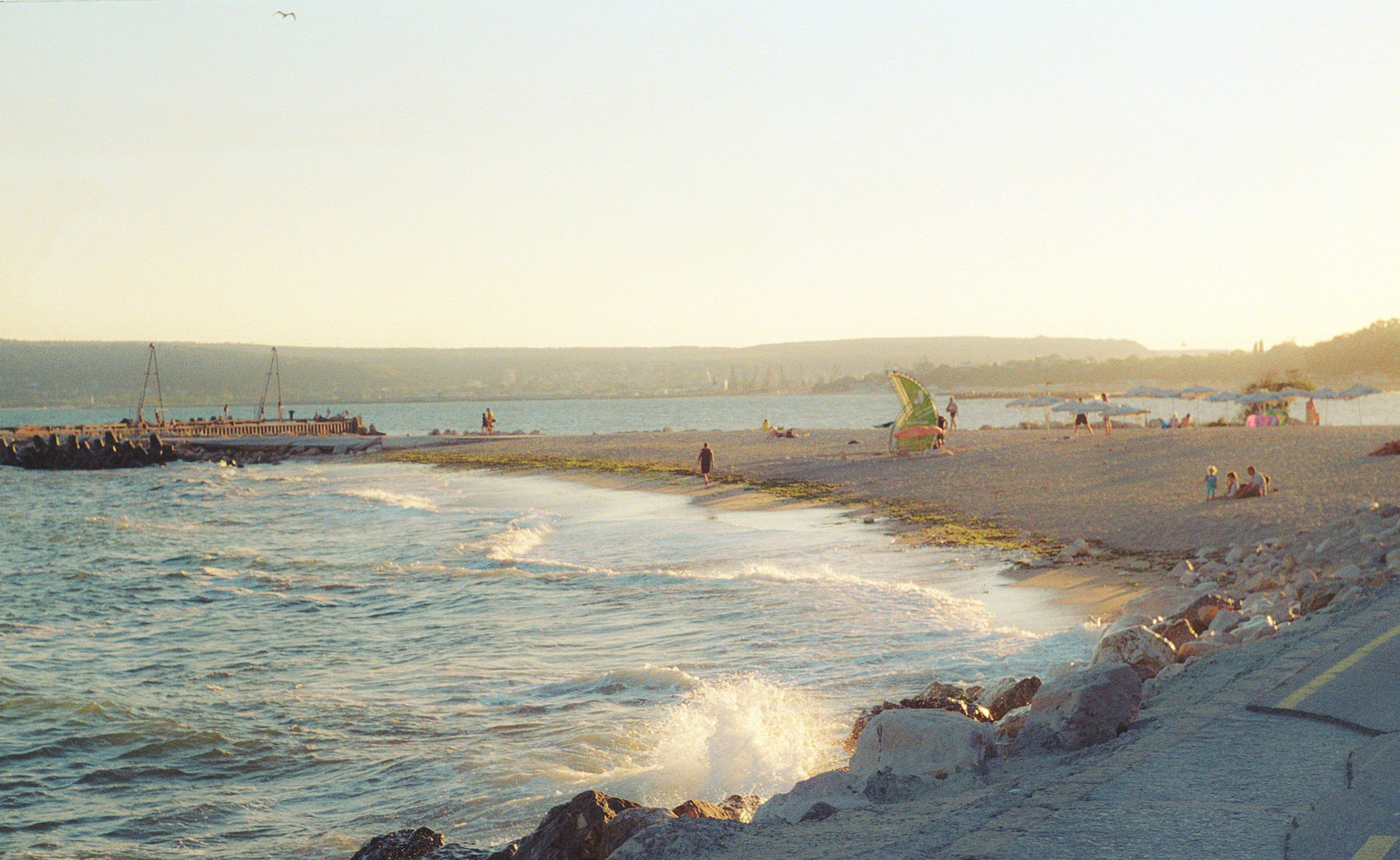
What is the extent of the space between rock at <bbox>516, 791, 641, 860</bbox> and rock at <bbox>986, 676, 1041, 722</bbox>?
3.59m

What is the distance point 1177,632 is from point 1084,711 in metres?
3.62

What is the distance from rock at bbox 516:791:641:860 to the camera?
5.68 meters

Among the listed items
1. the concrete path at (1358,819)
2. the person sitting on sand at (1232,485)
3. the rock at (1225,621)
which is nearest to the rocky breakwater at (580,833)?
the concrete path at (1358,819)

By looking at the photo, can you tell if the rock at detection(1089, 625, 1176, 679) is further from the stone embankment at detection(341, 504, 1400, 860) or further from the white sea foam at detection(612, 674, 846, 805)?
the white sea foam at detection(612, 674, 846, 805)

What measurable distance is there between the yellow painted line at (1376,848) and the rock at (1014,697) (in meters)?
4.02

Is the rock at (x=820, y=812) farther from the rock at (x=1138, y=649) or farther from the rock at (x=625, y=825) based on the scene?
the rock at (x=1138, y=649)

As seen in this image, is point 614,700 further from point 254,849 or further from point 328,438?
point 328,438

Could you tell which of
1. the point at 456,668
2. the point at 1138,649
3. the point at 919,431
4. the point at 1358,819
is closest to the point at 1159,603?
the point at 1138,649

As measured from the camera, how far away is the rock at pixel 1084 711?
6137 millimetres

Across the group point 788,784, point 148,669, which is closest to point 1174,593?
point 788,784

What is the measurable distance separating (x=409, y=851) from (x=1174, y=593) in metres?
8.94

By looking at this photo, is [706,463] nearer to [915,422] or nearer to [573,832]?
[915,422]

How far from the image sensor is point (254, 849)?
284 inches

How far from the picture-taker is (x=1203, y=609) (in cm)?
1027
